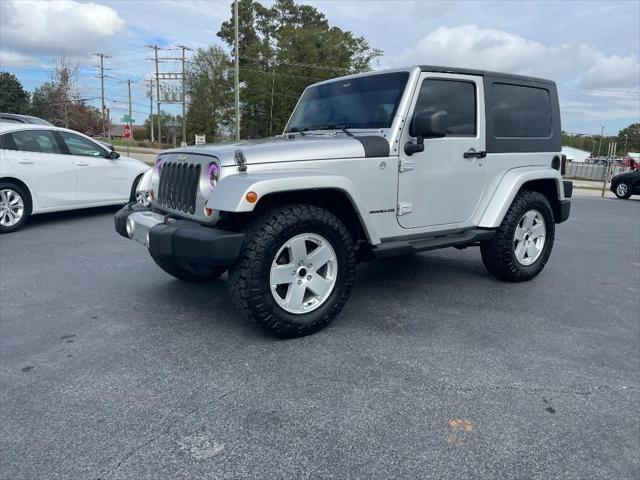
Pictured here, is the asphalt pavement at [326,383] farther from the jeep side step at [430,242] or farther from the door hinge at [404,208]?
the door hinge at [404,208]

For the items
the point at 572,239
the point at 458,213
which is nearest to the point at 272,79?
the point at 572,239

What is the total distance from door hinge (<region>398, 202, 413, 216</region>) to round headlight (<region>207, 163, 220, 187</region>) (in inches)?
56.2

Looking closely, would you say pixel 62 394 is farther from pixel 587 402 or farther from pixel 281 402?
pixel 587 402

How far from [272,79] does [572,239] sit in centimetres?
3740

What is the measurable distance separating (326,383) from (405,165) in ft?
5.98

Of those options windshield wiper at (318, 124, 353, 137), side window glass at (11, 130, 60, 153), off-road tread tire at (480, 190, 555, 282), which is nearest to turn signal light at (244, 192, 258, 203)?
windshield wiper at (318, 124, 353, 137)

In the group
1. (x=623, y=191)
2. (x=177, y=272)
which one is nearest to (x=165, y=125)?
(x=623, y=191)

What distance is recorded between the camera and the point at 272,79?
41812mm

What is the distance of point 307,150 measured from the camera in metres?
3.38

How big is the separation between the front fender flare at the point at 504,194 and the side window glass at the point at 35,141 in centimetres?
650

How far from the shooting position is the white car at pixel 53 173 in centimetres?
714

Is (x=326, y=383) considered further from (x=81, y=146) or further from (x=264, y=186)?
(x=81, y=146)

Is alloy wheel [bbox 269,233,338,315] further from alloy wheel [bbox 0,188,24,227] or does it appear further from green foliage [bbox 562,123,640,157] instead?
green foliage [bbox 562,123,640,157]

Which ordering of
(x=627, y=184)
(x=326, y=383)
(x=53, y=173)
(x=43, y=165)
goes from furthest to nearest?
1. (x=627, y=184)
2. (x=53, y=173)
3. (x=43, y=165)
4. (x=326, y=383)
